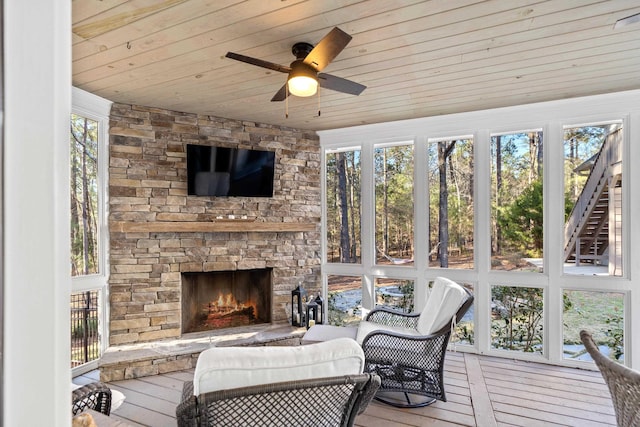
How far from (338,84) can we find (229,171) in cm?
219

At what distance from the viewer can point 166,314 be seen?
4.27m

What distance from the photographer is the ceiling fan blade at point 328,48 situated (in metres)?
2.07

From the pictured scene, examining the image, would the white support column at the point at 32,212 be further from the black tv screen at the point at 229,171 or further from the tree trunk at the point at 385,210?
the tree trunk at the point at 385,210

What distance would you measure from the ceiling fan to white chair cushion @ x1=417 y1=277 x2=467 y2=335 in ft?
6.11

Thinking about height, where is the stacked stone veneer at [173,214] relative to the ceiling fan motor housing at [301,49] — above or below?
below

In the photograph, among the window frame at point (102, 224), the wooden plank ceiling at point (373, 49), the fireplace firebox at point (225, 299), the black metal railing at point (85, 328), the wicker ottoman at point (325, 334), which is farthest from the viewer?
the fireplace firebox at point (225, 299)

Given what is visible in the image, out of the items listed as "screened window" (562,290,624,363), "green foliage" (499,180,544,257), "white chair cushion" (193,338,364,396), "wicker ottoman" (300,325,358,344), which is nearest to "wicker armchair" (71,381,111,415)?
"white chair cushion" (193,338,364,396)

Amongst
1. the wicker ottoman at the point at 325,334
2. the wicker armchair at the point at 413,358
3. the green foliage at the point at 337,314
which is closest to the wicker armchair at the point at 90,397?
the wicker ottoman at the point at 325,334

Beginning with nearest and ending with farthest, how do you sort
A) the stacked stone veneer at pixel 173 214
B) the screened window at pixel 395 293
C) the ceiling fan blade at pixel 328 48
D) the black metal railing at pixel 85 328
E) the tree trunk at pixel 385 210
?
the ceiling fan blade at pixel 328 48
the black metal railing at pixel 85 328
the stacked stone veneer at pixel 173 214
the screened window at pixel 395 293
the tree trunk at pixel 385 210

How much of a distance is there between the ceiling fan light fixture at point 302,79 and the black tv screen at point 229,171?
216 cm

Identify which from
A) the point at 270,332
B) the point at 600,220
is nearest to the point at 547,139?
the point at 600,220

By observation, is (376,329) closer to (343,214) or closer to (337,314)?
(337,314)

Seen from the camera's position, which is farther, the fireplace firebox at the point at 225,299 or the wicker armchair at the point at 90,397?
the fireplace firebox at the point at 225,299

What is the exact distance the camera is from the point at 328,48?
7.24 feet
